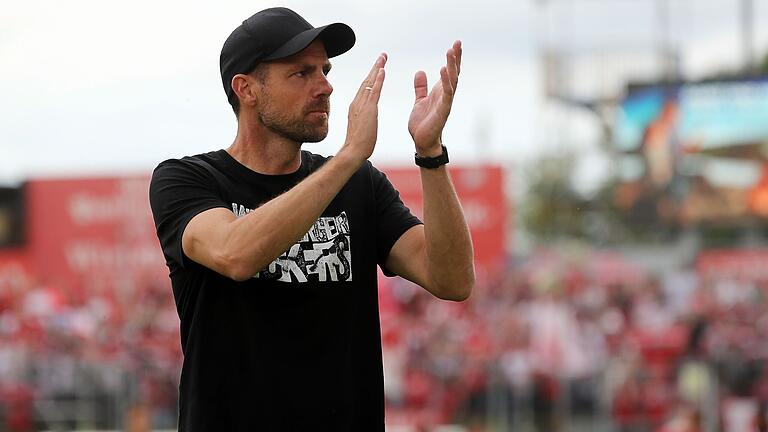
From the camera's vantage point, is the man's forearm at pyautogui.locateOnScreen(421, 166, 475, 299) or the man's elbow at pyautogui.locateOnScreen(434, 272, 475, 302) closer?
the man's forearm at pyautogui.locateOnScreen(421, 166, 475, 299)

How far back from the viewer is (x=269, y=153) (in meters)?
3.28

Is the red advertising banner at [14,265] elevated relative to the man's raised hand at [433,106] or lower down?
lower down

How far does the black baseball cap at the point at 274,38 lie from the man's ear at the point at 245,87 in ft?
0.05

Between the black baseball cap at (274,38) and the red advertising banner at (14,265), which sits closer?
the black baseball cap at (274,38)

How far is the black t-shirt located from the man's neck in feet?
0.16

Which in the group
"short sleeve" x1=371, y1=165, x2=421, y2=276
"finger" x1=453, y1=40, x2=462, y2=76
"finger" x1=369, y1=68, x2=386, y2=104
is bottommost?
"short sleeve" x1=371, y1=165, x2=421, y2=276

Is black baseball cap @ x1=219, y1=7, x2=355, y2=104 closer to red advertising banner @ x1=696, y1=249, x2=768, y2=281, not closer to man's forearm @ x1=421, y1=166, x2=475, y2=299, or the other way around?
man's forearm @ x1=421, y1=166, x2=475, y2=299

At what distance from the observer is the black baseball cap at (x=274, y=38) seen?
317cm

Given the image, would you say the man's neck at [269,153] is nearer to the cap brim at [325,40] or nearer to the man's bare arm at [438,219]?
the cap brim at [325,40]

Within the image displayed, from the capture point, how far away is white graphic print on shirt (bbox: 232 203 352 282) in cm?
312

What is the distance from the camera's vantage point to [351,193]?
3.32m

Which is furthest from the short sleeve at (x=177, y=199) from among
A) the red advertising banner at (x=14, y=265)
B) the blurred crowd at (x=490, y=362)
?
the red advertising banner at (x=14, y=265)

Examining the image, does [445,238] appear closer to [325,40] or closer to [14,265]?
[325,40]

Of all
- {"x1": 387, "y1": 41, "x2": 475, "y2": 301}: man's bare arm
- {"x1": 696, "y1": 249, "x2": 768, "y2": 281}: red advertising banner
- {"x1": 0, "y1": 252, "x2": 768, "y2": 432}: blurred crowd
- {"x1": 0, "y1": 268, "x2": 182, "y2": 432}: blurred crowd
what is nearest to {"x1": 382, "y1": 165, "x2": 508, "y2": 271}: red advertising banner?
{"x1": 0, "y1": 252, "x2": 768, "y2": 432}: blurred crowd
